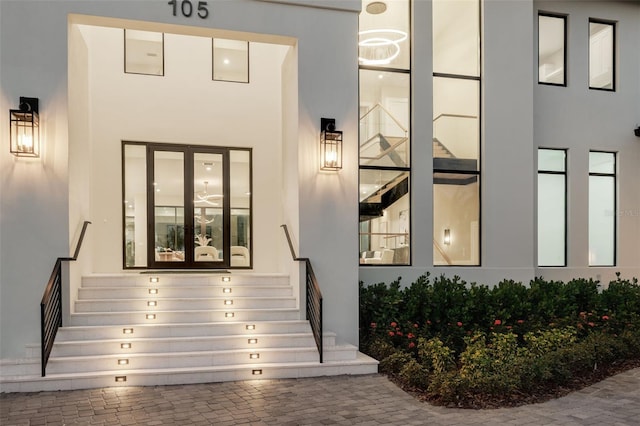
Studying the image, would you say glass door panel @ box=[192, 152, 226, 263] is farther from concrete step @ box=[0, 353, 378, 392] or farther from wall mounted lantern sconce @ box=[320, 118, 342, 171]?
concrete step @ box=[0, 353, 378, 392]

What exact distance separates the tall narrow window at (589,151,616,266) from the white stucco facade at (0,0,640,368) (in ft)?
0.70

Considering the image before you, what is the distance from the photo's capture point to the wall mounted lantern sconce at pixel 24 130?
610cm

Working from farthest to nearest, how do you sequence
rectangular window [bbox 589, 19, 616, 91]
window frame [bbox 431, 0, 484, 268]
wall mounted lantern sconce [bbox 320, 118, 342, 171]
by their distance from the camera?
rectangular window [bbox 589, 19, 616, 91] → window frame [bbox 431, 0, 484, 268] → wall mounted lantern sconce [bbox 320, 118, 342, 171]

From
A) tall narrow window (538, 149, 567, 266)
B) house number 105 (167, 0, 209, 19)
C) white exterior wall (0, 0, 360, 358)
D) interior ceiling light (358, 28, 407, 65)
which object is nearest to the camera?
white exterior wall (0, 0, 360, 358)

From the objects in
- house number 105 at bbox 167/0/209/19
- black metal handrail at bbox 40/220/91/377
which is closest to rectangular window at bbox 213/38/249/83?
house number 105 at bbox 167/0/209/19

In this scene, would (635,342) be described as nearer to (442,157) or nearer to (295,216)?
(442,157)

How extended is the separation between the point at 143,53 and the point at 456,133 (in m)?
6.37

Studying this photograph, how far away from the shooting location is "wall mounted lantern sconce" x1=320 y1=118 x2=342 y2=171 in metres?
7.20

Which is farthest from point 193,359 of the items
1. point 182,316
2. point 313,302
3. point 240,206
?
point 240,206

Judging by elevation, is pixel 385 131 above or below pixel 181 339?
above

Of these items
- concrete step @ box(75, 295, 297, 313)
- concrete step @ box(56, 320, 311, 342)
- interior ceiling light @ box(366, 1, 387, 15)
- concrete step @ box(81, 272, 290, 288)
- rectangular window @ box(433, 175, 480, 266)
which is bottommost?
concrete step @ box(56, 320, 311, 342)

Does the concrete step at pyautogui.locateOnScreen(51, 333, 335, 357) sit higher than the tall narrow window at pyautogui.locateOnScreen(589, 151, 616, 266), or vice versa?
the tall narrow window at pyautogui.locateOnScreen(589, 151, 616, 266)

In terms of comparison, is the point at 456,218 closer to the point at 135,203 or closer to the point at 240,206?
the point at 240,206

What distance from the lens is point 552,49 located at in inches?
435
